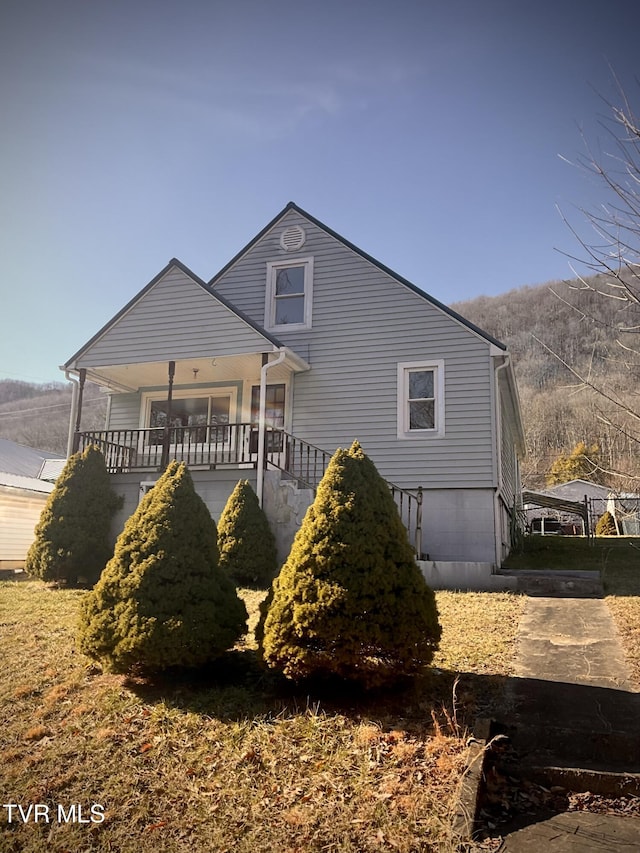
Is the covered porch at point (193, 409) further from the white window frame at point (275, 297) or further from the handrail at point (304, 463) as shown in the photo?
the white window frame at point (275, 297)

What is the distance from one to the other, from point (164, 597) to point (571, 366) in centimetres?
421

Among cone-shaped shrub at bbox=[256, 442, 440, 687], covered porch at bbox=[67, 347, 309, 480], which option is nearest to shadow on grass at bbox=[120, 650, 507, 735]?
cone-shaped shrub at bbox=[256, 442, 440, 687]

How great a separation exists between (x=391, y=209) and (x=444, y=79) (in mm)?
3641

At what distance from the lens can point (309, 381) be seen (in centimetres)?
1436

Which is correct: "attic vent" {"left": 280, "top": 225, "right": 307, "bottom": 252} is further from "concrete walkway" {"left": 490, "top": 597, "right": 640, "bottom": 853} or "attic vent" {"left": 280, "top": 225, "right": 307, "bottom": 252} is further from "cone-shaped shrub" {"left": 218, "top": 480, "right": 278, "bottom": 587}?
"concrete walkway" {"left": 490, "top": 597, "right": 640, "bottom": 853}

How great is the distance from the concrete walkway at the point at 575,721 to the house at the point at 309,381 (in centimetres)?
509

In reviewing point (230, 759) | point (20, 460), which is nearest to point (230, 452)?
point (230, 759)

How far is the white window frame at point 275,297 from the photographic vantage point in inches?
582

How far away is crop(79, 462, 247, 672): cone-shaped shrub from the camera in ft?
17.2

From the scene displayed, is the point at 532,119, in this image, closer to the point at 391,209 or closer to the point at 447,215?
the point at 447,215

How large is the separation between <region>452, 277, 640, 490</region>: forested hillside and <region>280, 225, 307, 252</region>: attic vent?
5992 mm

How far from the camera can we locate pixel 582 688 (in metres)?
Answer: 5.21

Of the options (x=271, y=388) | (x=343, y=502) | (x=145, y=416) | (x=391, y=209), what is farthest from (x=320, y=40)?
(x=145, y=416)

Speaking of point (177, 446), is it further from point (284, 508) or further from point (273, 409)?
point (284, 508)
